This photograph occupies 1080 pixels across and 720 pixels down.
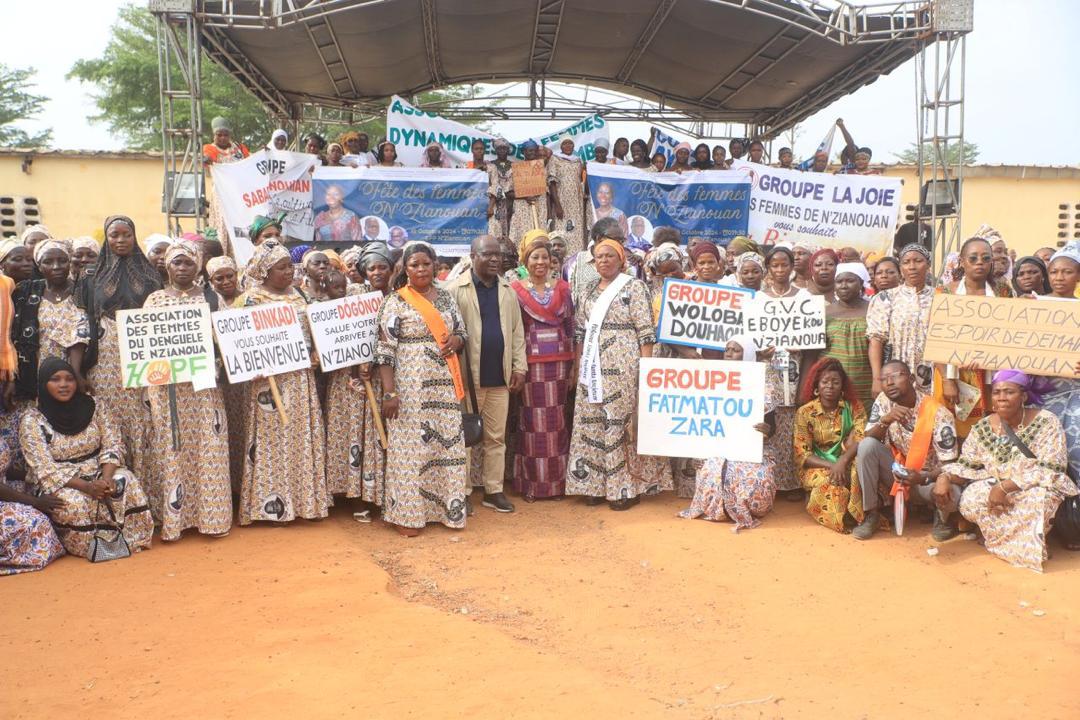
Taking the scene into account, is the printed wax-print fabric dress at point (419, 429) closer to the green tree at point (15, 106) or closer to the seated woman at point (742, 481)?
the seated woman at point (742, 481)

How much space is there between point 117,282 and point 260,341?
1039 millimetres

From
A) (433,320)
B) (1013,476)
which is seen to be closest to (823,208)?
(1013,476)

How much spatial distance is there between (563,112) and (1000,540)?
13.3m

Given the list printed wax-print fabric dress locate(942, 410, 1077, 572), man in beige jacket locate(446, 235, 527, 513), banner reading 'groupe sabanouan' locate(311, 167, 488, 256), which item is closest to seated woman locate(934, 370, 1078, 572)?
printed wax-print fabric dress locate(942, 410, 1077, 572)

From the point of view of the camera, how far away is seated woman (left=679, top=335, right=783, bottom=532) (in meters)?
6.18

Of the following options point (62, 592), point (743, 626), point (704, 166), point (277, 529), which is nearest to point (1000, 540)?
point (743, 626)

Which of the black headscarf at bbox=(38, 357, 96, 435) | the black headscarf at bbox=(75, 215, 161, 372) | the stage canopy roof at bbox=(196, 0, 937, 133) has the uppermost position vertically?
the stage canopy roof at bbox=(196, 0, 937, 133)

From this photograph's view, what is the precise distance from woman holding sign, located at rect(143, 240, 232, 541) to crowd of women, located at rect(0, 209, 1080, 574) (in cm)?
1

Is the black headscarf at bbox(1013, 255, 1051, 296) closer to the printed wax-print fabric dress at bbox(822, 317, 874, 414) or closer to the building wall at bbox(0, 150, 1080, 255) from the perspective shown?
the printed wax-print fabric dress at bbox(822, 317, 874, 414)

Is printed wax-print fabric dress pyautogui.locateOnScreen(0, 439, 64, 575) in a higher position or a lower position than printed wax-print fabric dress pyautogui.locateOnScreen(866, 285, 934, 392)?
lower

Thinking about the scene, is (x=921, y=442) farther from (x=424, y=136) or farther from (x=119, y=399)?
(x=424, y=136)

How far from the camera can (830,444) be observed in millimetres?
6227

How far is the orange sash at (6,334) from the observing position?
5.62m

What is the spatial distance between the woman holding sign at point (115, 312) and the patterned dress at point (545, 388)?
2583mm
